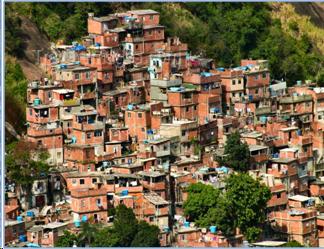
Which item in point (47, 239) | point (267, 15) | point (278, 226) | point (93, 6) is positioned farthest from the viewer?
point (267, 15)

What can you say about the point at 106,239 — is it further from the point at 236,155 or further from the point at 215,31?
the point at 215,31

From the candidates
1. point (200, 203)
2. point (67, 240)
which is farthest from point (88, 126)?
point (67, 240)

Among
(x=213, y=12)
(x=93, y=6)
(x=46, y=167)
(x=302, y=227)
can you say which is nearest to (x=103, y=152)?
(x=46, y=167)

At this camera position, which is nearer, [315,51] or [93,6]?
[93,6]

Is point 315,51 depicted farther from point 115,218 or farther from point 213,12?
point 115,218

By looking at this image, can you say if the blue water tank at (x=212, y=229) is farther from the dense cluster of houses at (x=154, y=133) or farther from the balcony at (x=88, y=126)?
the balcony at (x=88, y=126)
